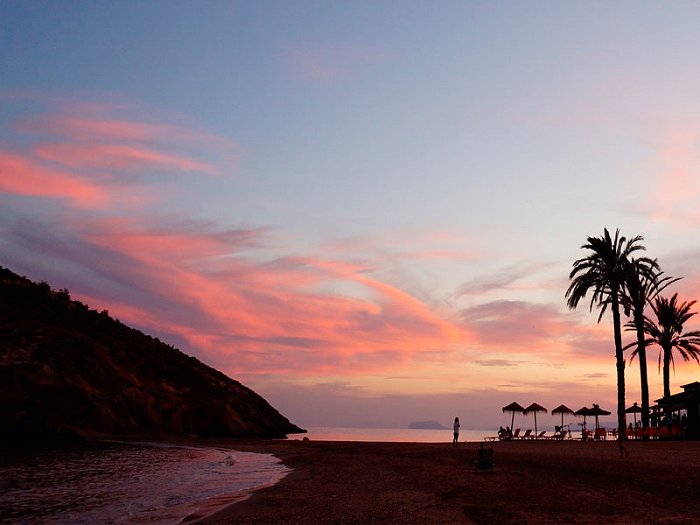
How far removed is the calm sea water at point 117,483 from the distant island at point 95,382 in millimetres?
18688

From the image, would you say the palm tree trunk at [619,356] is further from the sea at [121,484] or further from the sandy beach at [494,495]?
the sea at [121,484]

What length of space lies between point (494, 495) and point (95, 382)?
61218mm

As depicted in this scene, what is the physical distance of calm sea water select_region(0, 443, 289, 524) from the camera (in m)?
18.5

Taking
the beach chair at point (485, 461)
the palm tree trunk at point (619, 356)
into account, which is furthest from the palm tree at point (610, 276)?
the beach chair at point (485, 461)

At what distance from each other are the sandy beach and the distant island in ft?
139

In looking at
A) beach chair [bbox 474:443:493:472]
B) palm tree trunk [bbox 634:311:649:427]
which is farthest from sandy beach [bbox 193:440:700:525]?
palm tree trunk [bbox 634:311:649:427]

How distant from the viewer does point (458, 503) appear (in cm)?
1709

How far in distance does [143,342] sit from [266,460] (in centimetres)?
5608

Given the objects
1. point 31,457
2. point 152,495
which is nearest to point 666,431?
point 152,495

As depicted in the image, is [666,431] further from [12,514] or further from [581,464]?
[12,514]

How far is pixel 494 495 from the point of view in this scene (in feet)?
59.6

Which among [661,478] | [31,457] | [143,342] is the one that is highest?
[143,342]

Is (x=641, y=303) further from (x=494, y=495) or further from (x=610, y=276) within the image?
(x=494, y=495)

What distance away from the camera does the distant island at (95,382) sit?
6081 centimetres
